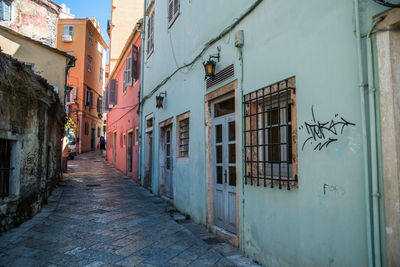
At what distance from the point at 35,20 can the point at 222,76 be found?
15.2 m

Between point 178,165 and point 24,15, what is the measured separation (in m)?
14.0

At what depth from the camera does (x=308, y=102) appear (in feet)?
10.5

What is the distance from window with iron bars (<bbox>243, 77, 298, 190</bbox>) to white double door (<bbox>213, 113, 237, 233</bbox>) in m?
0.77

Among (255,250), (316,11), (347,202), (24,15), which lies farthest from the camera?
(24,15)

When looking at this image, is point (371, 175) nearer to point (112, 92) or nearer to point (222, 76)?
point (222, 76)

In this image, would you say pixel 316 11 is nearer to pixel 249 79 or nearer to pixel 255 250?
pixel 249 79

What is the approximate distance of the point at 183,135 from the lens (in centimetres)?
734

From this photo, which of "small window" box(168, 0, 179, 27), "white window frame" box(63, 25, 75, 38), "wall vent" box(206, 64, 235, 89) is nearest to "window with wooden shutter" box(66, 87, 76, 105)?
"white window frame" box(63, 25, 75, 38)

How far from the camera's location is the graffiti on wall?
2.78 m

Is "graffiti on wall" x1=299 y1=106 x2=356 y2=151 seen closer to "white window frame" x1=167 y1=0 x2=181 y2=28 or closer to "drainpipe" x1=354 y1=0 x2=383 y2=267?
"drainpipe" x1=354 y1=0 x2=383 y2=267

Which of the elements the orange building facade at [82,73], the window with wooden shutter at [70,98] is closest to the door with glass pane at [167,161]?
the window with wooden shutter at [70,98]

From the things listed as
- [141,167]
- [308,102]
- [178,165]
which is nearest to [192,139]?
[178,165]

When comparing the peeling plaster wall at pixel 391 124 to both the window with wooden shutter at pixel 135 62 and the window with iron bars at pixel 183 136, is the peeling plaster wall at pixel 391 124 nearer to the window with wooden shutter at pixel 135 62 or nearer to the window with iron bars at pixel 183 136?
the window with iron bars at pixel 183 136

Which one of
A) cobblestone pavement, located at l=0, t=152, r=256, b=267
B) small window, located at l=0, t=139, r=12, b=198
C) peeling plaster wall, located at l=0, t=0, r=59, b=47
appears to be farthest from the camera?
peeling plaster wall, located at l=0, t=0, r=59, b=47
